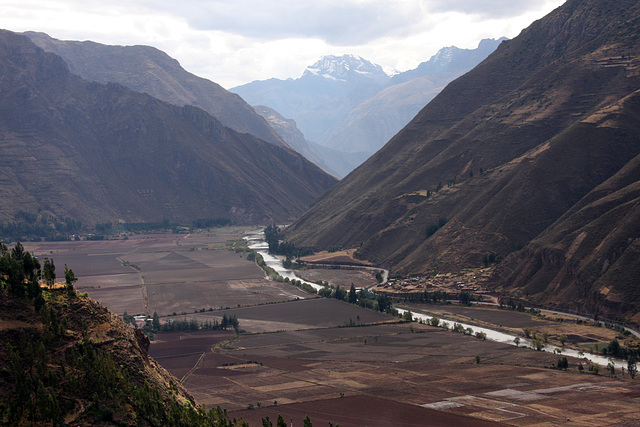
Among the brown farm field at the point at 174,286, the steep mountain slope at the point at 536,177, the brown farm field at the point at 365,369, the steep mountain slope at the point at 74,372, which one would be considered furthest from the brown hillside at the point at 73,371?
the steep mountain slope at the point at 536,177

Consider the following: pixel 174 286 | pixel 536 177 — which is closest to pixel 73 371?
pixel 174 286

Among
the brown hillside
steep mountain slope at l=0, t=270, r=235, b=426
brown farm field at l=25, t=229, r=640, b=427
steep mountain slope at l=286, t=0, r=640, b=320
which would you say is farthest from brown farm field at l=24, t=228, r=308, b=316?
steep mountain slope at l=0, t=270, r=235, b=426

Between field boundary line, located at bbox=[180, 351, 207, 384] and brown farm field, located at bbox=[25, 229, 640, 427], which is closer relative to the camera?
brown farm field, located at bbox=[25, 229, 640, 427]

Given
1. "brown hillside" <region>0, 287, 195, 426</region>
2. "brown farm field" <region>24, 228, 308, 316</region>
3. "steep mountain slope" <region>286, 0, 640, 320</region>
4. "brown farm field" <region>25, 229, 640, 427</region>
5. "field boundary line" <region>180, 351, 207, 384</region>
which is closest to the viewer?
"brown hillside" <region>0, 287, 195, 426</region>

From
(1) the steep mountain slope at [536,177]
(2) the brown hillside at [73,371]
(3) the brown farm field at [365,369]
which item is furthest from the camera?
(1) the steep mountain slope at [536,177]

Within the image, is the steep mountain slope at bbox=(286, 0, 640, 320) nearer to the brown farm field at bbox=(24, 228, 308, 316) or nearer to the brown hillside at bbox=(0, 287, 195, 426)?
the brown farm field at bbox=(24, 228, 308, 316)

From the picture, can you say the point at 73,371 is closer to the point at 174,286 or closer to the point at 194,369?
the point at 194,369

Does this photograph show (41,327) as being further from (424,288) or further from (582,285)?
(424,288)

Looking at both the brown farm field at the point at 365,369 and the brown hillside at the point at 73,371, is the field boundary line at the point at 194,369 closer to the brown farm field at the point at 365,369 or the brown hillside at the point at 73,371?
the brown farm field at the point at 365,369

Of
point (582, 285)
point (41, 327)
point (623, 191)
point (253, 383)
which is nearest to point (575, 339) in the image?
point (582, 285)
